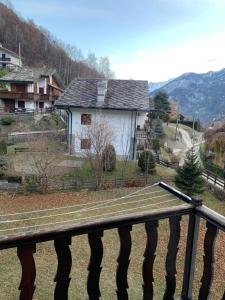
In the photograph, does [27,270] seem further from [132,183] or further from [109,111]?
[109,111]

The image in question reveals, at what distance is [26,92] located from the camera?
100 ft

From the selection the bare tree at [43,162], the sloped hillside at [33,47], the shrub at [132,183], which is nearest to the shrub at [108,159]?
the shrub at [132,183]

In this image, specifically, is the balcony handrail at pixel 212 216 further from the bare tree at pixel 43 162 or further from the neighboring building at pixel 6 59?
the neighboring building at pixel 6 59

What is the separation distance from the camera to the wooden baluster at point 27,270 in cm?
149

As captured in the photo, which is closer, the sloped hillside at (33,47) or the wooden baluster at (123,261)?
the wooden baluster at (123,261)

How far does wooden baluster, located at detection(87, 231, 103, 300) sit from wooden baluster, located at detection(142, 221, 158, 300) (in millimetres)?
319

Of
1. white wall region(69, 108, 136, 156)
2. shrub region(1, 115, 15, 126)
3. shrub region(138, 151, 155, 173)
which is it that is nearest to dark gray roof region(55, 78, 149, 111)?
white wall region(69, 108, 136, 156)

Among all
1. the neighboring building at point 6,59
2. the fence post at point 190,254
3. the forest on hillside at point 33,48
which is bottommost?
the fence post at point 190,254

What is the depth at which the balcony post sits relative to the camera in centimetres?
199

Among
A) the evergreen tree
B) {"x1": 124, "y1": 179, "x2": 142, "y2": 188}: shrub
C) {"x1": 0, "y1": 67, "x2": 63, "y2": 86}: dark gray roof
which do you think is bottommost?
{"x1": 124, "y1": 179, "x2": 142, "y2": 188}: shrub

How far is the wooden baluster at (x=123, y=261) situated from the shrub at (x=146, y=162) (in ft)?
50.6

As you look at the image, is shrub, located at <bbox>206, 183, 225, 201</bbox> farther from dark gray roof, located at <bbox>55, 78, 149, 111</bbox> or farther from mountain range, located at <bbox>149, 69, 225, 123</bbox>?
mountain range, located at <bbox>149, 69, 225, 123</bbox>

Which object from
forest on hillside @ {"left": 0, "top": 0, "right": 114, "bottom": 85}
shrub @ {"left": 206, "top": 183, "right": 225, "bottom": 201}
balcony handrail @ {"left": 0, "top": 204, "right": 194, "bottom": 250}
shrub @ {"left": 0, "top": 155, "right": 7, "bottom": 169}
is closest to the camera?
balcony handrail @ {"left": 0, "top": 204, "right": 194, "bottom": 250}

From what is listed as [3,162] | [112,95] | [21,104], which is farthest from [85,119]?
[21,104]
